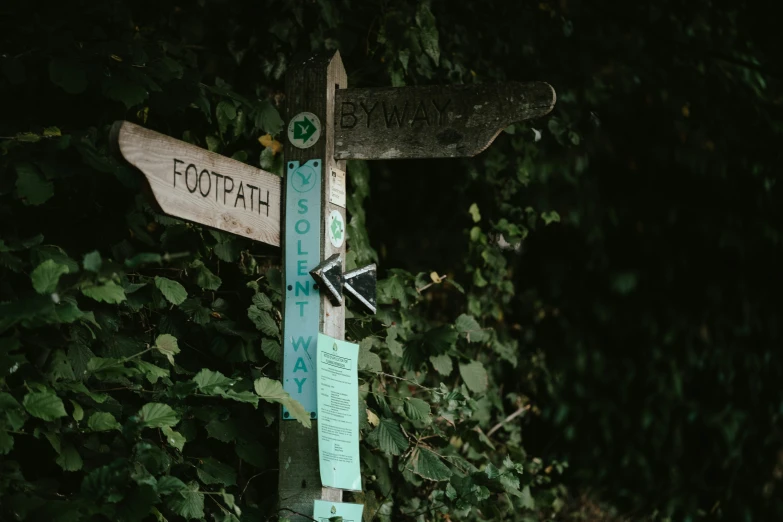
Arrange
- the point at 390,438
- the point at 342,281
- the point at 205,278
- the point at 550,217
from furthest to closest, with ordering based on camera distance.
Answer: the point at 550,217
the point at 205,278
the point at 390,438
the point at 342,281

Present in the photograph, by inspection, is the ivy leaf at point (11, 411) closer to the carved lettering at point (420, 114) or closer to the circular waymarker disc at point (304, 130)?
the circular waymarker disc at point (304, 130)

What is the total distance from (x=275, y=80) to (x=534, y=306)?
1783 mm

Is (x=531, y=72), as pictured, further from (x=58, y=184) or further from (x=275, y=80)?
(x=58, y=184)

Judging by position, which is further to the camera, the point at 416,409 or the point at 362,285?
the point at 416,409

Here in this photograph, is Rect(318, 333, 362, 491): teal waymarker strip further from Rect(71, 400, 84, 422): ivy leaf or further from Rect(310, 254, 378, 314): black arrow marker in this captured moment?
Rect(71, 400, 84, 422): ivy leaf

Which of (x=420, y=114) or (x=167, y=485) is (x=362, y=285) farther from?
(x=167, y=485)

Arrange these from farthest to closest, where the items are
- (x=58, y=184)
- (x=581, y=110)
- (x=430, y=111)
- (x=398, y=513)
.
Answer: (x=581, y=110) < (x=398, y=513) < (x=58, y=184) < (x=430, y=111)

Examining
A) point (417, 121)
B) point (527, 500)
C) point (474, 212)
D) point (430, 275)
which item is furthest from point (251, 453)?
point (474, 212)

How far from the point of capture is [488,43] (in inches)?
163

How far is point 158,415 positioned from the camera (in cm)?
218

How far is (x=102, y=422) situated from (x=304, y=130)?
87cm

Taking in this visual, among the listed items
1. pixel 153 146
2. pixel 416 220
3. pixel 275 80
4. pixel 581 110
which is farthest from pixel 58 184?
pixel 581 110

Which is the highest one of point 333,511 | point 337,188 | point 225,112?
point 225,112

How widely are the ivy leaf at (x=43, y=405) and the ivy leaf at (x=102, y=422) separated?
0.15 m
